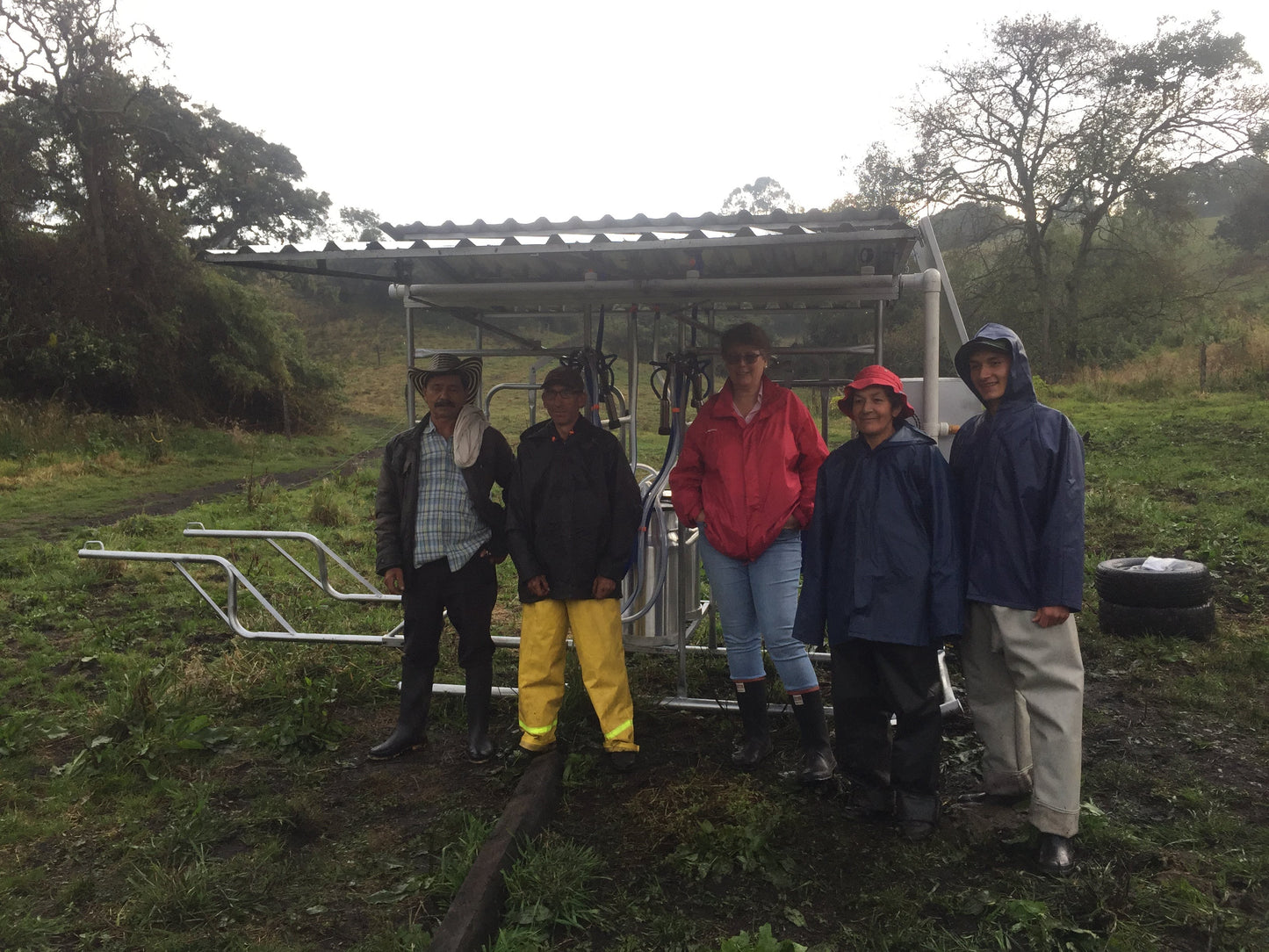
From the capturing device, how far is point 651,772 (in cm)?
393

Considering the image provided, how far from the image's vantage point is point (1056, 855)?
10.1 feet

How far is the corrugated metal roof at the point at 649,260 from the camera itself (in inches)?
136

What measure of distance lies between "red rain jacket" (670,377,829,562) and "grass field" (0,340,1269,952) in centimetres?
103

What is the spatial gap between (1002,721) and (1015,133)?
24846 mm

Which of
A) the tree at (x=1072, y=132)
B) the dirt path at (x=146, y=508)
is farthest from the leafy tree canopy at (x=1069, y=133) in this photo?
the dirt path at (x=146, y=508)

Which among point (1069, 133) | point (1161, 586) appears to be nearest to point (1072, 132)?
point (1069, 133)

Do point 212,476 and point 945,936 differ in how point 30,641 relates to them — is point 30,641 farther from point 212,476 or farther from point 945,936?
point 212,476

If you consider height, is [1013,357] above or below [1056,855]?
above

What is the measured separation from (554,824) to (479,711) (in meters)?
0.81

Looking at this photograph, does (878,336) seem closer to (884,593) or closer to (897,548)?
(897,548)

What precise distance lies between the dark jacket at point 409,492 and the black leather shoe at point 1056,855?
8.05ft

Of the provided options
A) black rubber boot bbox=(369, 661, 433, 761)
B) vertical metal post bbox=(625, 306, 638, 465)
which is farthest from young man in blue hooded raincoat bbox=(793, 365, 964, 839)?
Answer: black rubber boot bbox=(369, 661, 433, 761)

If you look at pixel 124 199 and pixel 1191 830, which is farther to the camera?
pixel 124 199

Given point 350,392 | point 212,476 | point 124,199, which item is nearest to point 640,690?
point 212,476
